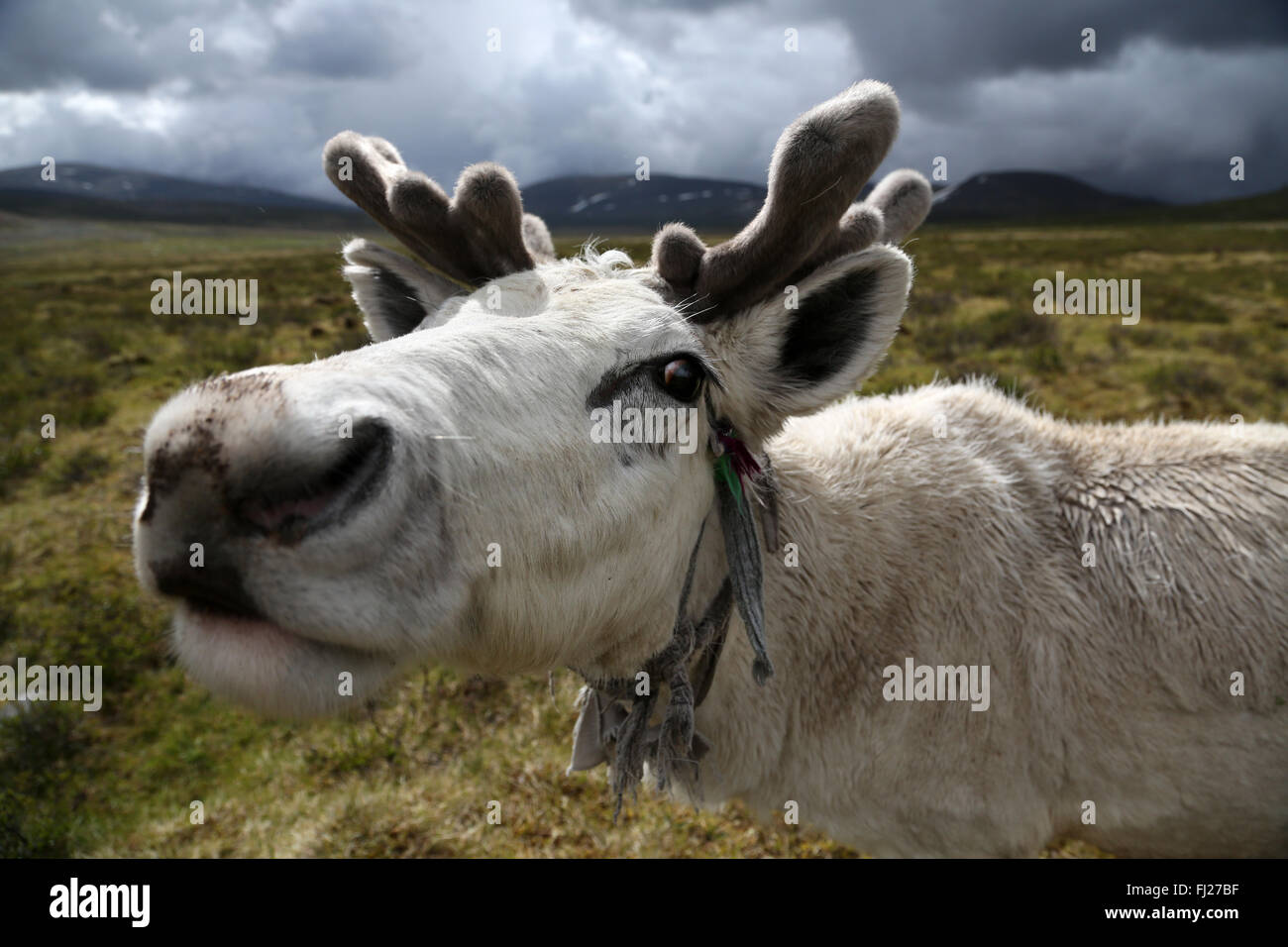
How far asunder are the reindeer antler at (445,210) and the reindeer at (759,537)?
16mm

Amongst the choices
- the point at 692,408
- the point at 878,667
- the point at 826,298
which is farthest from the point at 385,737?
the point at 826,298

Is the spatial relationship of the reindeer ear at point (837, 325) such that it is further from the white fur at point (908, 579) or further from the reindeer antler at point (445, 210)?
the reindeer antler at point (445, 210)

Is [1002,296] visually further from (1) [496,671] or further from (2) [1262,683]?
(1) [496,671]

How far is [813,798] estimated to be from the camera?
133 inches

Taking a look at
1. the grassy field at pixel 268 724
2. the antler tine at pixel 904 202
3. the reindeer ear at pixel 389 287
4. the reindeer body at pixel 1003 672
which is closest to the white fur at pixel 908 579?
the reindeer body at pixel 1003 672

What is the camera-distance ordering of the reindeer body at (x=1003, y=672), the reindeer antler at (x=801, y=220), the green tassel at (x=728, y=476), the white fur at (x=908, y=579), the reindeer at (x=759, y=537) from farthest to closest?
the reindeer body at (x=1003, y=672) < the green tassel at (x=728, y=476) < the reindeer antler at (x=801, y=220) < the white fur at (x=908, y=579) < the reindeer at (x=759, y=537)

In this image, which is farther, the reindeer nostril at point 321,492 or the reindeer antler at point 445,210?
the reindeer antler at point 445,210

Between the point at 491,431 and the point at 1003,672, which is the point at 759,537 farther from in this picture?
the point at 491,431

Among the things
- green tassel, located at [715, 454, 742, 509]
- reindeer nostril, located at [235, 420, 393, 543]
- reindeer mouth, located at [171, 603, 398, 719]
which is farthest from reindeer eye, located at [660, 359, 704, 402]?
reindeer mouth, located at [171, 603, 398, 719]

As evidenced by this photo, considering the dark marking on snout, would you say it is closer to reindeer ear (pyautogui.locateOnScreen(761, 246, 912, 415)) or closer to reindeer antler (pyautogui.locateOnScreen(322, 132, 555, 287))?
reindeer antler (pyautogui.locateOnScreen(322, 132, 555, 287))

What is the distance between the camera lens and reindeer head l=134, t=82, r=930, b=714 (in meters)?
1.71

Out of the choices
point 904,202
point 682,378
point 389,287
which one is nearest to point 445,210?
point 389,287

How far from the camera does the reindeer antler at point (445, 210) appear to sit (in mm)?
2924

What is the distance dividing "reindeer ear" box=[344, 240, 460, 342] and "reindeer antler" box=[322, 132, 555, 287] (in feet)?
0.36
